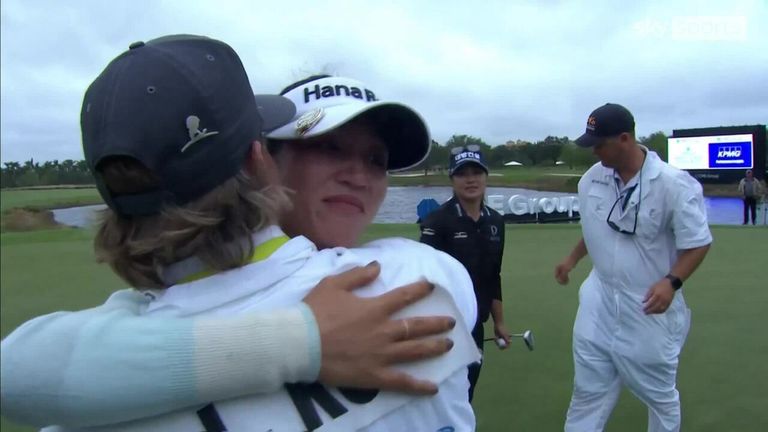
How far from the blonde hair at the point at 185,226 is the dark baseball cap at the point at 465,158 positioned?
2.78 metres

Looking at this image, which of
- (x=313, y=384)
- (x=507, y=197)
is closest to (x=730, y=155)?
(x=507, y=197)

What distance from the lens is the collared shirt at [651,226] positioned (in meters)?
2.79

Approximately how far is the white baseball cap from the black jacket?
2332mm

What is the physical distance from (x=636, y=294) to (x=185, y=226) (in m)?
2.59

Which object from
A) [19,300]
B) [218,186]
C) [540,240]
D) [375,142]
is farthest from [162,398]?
[540,240]

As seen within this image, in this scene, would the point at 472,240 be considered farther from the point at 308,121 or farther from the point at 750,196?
the point at 750,196

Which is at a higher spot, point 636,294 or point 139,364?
point 139,364

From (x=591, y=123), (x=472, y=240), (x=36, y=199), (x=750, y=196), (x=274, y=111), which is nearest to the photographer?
(x=274, y=111)

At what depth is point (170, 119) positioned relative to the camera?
0.72 m

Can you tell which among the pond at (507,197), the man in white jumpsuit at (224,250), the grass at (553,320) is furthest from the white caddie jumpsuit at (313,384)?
the pond at (507,197)

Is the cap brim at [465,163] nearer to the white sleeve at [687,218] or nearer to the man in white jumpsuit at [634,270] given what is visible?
the man in white jumpsuit at [634,270]

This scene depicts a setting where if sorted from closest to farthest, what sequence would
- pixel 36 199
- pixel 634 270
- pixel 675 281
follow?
pixel 675 281 → pixel 634 270 → pixel 36 199

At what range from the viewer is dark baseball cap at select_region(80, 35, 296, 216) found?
711 mm

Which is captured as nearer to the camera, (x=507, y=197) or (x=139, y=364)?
(x=139, y=364)
